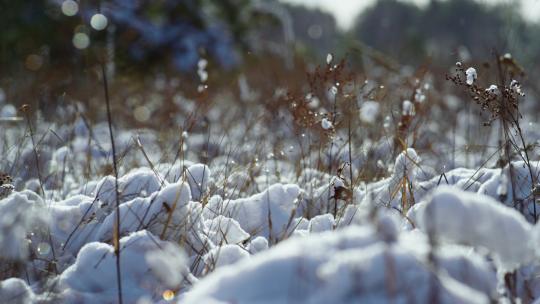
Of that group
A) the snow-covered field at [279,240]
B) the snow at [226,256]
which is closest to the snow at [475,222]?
the snow-covered field at [279,240]

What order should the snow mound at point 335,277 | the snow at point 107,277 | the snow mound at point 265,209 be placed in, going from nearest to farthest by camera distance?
the snow mound at point 335,277 < the snow at point 107,277 < the snow mound at point 265,209

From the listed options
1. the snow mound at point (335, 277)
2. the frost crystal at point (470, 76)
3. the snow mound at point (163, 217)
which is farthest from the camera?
the frost crystal at point (470, 76)

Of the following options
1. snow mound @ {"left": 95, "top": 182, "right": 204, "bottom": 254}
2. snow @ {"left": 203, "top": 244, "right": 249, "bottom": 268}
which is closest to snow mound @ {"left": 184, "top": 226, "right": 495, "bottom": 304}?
snow @ {"left": 203, "top": 244, "right": 249, "bottom": 268}

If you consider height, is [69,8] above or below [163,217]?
above

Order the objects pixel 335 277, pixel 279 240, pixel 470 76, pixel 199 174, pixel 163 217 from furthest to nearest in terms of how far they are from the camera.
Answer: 1. pixel 199 174
2. pixel 470 76
3. pixel 279 240
4. pixel 163 217
5. pixel 335 277

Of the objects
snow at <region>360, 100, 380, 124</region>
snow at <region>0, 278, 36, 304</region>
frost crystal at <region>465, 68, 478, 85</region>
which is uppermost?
frost crystal at <region>465, 68, 478, 85</region>

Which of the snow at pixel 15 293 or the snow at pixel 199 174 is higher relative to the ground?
the snow at pixel 199 174

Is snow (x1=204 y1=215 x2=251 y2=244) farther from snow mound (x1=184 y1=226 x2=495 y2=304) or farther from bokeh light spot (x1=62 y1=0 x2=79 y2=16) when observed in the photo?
bokeh light spot (x1=62 y1=0 x2=79 y2=16)

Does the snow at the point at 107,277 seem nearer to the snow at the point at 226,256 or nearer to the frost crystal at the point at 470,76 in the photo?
the snow at the point at 226,256

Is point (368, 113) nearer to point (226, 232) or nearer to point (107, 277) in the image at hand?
point (226, 232)

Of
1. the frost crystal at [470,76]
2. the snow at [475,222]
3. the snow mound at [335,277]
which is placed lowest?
the snow mound at [335,277]

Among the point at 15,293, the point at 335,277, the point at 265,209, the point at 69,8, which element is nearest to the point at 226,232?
the point at 265,209

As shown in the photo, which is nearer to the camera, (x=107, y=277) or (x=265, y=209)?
(x=107, y=277)

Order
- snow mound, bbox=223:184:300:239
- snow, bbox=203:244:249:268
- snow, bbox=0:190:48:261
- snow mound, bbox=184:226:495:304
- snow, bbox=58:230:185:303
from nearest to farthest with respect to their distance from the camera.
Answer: snow mound, bbox=184:226:495:304 < snow, bbox=0:190:48:261 < snow, bbox=58:230:185:303 < snow, bbox=203:244:249:268 < snow mound, bbox=223:184:300:239
